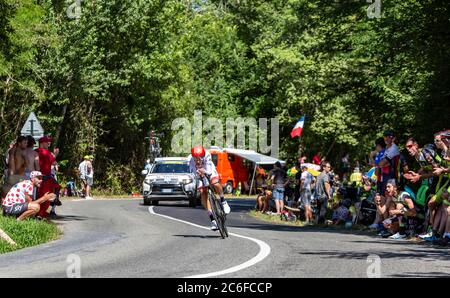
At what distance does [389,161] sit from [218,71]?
48749mm

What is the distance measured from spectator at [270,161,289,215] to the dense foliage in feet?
13.6

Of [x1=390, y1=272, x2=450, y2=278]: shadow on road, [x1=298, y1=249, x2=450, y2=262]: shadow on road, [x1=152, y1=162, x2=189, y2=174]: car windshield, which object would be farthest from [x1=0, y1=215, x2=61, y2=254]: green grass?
[x1=152, y1=162, x2=189, y2=174]: car windshield

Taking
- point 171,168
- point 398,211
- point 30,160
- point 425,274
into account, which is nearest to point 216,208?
point 398,211

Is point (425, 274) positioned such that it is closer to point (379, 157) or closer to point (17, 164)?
point (379, 157)

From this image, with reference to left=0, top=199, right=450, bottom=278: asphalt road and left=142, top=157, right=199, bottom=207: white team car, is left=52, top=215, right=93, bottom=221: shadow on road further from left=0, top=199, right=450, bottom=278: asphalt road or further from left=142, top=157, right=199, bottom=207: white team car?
left=142, top=157, right=199, bottom=207: white team car

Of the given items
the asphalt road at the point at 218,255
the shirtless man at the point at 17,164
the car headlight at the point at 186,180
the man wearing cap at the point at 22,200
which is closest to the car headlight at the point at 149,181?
the car headlight at the point at 186,180

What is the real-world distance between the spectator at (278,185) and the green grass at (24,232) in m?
10.7

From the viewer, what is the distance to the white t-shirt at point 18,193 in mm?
19406

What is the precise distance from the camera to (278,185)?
28.5 meters

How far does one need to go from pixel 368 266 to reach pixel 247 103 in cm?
5592

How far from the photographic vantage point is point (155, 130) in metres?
54.8

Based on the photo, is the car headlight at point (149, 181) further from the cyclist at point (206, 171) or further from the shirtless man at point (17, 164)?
the cyclist at point (206, 171)
